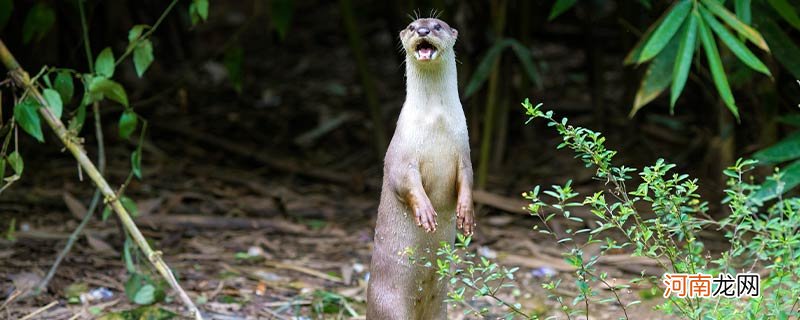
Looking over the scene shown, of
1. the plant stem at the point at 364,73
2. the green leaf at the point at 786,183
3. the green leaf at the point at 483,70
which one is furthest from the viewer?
the plant stem at the point at 364,73

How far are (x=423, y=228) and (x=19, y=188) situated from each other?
2846 mm

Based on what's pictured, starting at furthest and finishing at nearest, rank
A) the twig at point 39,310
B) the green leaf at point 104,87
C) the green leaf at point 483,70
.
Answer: the green leaf at point 483,70
the twig at point 39,310
the green leaf at point 104,87

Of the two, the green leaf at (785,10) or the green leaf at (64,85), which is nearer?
the green leaf at (64,85)

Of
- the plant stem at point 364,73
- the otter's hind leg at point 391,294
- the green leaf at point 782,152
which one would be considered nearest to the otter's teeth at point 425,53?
the otter's hind leg at point 391,294

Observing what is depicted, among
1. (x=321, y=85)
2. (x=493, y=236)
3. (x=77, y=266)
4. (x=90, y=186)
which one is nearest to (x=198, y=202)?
(x=90, y=186)

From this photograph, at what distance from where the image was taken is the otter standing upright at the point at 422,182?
300 centimetres

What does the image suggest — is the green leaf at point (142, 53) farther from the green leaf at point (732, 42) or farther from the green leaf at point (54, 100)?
the green leaf at point (732, 42)

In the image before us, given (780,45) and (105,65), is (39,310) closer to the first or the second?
(105,65)

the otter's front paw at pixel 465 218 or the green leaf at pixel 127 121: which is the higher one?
the green leaf at pixel 127 121

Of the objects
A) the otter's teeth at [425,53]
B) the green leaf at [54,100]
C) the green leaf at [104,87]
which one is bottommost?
the green leaf at [54,100]

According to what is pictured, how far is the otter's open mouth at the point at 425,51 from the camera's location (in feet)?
9.68

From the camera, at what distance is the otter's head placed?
9.63ft

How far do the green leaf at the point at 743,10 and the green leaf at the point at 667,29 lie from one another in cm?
19

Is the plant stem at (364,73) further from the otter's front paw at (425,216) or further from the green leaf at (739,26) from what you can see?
the otter's front paw at (425,216)
